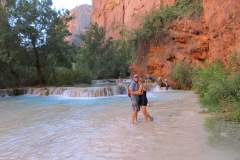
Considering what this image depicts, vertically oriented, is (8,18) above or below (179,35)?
above

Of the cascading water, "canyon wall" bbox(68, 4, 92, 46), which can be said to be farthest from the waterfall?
"canyon wall" bbox(68, 4, 92, 46)

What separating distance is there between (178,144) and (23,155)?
11.5ft

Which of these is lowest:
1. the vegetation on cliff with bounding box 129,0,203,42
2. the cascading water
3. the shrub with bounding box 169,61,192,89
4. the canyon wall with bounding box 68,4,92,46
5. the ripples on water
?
the ripples on water

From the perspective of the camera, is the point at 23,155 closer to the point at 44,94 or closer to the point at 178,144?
the point at 178,144

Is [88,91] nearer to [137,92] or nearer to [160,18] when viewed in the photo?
[160,18]

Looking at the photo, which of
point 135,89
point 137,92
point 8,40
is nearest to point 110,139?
point 137,92

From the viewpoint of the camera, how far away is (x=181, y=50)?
24.8 m

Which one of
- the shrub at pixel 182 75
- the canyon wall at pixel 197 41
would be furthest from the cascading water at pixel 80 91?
the canyon wall at pixel 197 41

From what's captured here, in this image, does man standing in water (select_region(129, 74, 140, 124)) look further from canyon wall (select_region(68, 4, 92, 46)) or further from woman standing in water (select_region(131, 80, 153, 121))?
canyon wall (select_region(68, 4, 92, 46))

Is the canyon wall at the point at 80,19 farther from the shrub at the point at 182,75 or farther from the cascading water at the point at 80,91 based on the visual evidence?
the shrub at the point at 182,75

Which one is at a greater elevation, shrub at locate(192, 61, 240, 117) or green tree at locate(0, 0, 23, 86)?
green tree at locate(0, 0, 23, 86)

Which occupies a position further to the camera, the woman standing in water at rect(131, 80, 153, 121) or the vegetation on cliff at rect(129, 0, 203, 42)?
the vegetation on cliff at rect(129, 0, 203, 42)

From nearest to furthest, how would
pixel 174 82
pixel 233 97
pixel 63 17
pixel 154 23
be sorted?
pixel 233 97 → pixel 174 82 → pixel 154 23 → pixel 63 17

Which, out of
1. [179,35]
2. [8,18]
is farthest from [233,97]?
[8,18]
